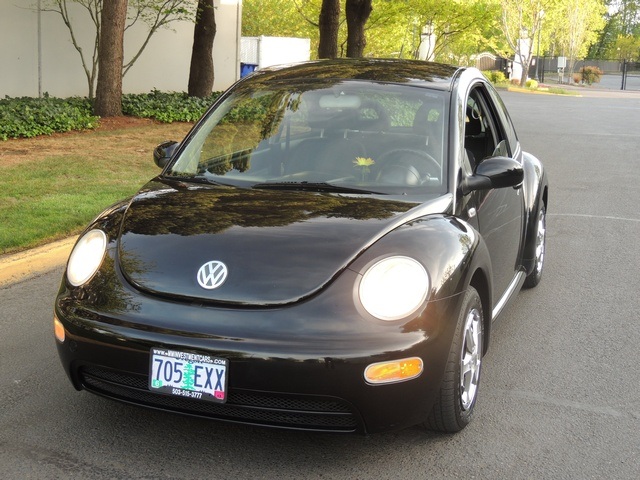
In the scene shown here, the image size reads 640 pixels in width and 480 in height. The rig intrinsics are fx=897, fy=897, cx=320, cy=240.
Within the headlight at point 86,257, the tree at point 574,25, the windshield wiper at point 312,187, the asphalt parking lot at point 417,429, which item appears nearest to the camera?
the asphalt parking lot at point 417,429

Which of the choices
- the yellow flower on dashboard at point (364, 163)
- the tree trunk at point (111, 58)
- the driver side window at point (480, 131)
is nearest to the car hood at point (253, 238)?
the yellow flower on dashboard at point (364, 163)

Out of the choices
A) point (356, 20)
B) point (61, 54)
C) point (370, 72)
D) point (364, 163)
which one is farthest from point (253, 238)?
point (356, 20)

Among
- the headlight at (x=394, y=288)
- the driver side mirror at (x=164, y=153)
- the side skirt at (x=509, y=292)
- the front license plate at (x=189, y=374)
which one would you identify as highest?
the driver side mirror at (x=164, y=153)

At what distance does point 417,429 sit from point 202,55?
16.7m

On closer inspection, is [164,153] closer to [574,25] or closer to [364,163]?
[364,163]

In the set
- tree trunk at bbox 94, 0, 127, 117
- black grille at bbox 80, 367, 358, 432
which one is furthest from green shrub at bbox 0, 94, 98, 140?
black grille at bbox 80, 367, 358, 432

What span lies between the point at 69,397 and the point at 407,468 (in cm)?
173

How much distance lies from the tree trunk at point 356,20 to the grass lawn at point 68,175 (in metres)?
7.59

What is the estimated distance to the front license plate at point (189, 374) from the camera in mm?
3438

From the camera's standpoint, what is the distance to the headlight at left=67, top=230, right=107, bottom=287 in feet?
12.7

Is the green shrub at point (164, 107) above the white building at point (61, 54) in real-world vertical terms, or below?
below

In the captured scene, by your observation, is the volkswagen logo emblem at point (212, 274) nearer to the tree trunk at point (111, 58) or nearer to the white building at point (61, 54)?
the tree trunk at point (111, 58)

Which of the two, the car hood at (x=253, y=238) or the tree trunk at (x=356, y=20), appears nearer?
the car hood at (x=253, y=238)

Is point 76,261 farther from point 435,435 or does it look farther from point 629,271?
point 629,271
